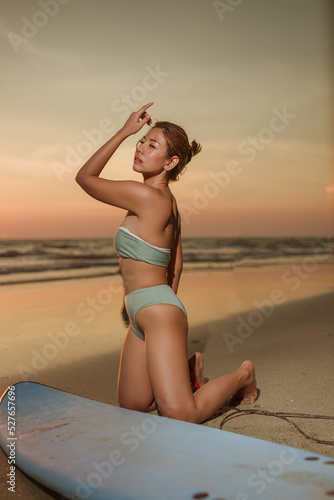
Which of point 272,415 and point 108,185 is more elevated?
point 108,185

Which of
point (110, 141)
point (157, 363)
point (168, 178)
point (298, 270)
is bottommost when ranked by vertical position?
point (298, 270)

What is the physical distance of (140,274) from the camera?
2.52 meters

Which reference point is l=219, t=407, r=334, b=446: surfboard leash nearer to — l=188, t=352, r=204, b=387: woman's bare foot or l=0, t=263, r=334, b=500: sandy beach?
l=0, t=263, r=334, b=500: sandy beach

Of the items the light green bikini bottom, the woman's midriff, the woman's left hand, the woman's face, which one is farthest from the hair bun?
the light green bikini bottom

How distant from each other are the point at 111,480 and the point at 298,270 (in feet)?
33.7

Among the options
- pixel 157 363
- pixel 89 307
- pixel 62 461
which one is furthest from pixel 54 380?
pixel 89 307

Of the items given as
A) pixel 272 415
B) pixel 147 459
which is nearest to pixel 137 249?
pixel 147 459

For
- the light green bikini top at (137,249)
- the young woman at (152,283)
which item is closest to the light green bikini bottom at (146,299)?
the young woman at (152,283)

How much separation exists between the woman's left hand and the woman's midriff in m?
0.73

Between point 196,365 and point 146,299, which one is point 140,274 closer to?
point 146,299

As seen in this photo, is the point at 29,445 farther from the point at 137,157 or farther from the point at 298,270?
the point at 298,270

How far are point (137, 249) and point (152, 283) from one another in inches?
8.1

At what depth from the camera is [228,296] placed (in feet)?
23.3

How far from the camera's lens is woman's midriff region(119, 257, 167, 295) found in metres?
2.52
